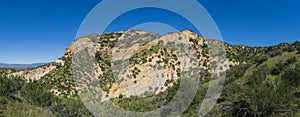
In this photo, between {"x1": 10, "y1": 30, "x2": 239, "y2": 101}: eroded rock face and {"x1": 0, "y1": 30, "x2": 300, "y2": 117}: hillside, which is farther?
{"x1": 10, "y1": 30, "x2": 239, "y2": 101}: eroded rock face

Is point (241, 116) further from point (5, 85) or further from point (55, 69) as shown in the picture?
point (55, 69)

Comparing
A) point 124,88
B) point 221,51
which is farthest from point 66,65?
point 221,51

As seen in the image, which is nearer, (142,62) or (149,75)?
(149,75)

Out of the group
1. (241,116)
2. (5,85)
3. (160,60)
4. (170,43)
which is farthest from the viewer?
(170,43)

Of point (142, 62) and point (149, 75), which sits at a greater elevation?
point (142, 62)

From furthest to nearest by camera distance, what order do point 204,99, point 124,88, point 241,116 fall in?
point 124,88, point 204,99, point 241,116

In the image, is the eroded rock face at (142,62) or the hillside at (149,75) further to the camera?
the eroded rock face at (142,62)
